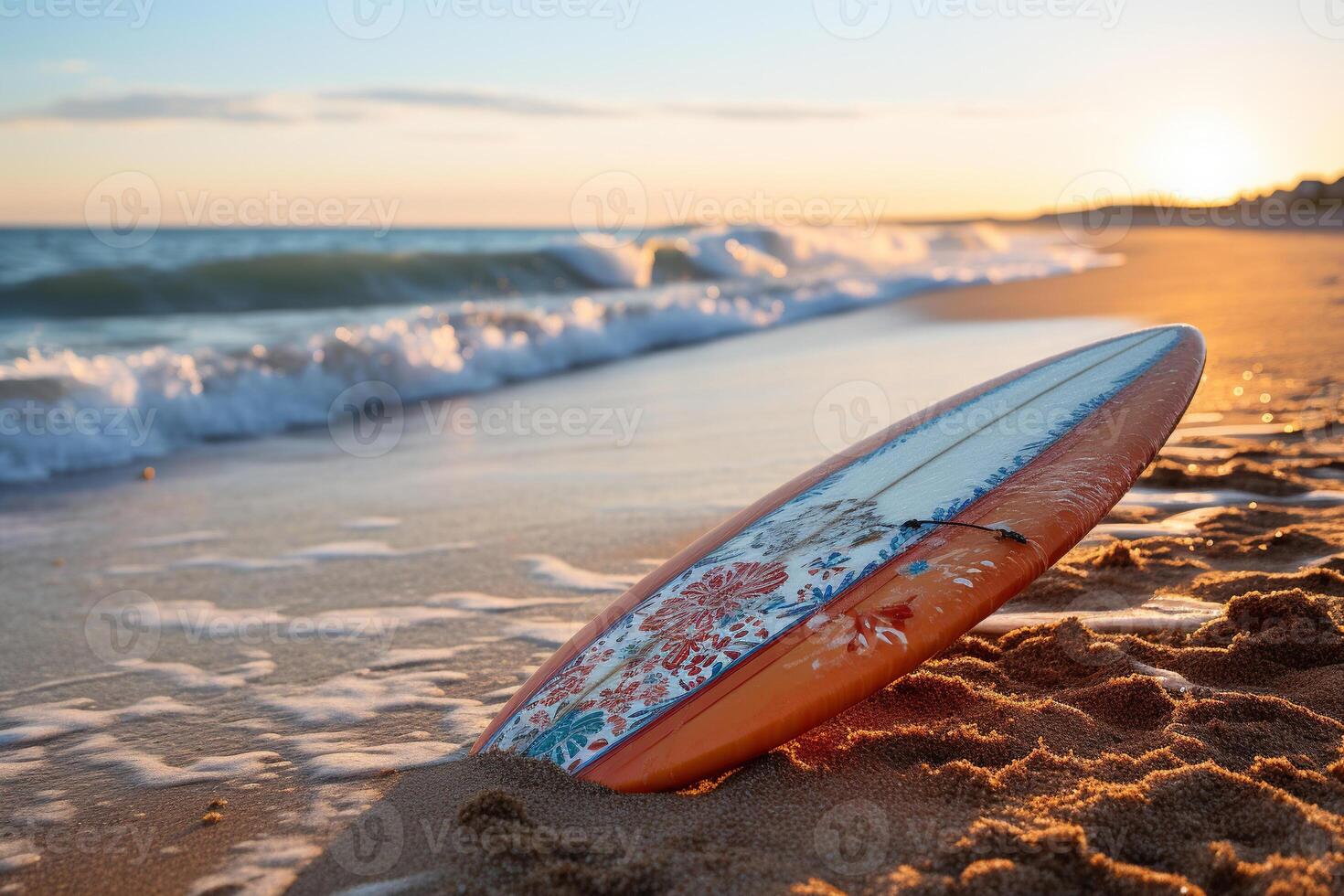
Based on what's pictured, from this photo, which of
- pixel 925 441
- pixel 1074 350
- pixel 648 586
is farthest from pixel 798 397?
pixel 648 586

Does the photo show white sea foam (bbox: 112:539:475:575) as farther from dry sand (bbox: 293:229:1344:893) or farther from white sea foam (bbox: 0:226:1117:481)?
white sea foam (bbox: 0:226:1117:481)

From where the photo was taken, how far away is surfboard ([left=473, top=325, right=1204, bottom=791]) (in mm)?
1834

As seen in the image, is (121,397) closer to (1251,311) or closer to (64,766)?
(64,766)

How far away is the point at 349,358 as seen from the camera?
7.43 meters

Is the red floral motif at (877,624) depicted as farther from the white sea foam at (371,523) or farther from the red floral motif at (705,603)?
the white sea foam at (371,523)

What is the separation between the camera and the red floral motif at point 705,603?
6.70 ft

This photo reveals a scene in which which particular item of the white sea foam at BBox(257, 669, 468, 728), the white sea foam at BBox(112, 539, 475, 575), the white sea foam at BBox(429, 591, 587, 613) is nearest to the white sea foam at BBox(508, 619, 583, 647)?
the white sea foam at BBox(429, 591, 587, 613)

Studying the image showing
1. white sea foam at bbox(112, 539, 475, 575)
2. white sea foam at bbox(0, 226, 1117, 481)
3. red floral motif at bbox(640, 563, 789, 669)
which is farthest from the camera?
white sea foam at bbox(0, 226, 1117, 481)

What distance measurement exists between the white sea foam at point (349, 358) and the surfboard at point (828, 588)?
4113 millimetres

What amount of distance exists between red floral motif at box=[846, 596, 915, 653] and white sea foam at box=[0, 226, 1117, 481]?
455 cm

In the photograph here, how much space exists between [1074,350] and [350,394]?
5.02 metres

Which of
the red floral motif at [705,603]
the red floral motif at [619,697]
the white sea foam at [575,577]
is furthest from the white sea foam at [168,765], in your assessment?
the white sea foam at [575,577]

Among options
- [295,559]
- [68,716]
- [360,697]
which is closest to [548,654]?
[360,697]

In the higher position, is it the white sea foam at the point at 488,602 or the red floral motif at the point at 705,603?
the red floral motif at the point at 705,603
